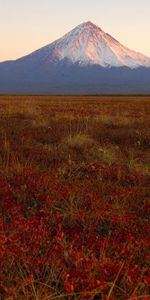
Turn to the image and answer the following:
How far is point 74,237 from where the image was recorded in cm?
477

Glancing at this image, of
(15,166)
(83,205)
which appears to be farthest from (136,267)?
(15,166)

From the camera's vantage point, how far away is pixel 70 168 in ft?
27.1

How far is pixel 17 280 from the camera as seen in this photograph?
3.59 meters

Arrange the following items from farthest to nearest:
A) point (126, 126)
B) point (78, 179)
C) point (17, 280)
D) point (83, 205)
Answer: point (126, 126) < point (78, 179) < point (83, 205) < point (17, 280)

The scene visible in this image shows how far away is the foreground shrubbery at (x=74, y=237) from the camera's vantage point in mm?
3645

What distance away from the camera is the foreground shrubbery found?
12.0 ft

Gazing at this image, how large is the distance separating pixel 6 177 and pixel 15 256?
132 inches

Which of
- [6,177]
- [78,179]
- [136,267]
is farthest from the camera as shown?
[78,179]

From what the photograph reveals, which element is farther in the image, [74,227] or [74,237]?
[74,227]

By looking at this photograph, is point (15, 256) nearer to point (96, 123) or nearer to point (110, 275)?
point (110, 275)

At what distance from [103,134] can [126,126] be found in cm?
351

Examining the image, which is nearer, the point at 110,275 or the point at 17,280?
the point at 17,280

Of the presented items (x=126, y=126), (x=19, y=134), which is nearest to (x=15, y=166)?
(x=19, y=134)

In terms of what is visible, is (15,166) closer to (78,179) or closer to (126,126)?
(78,179)
